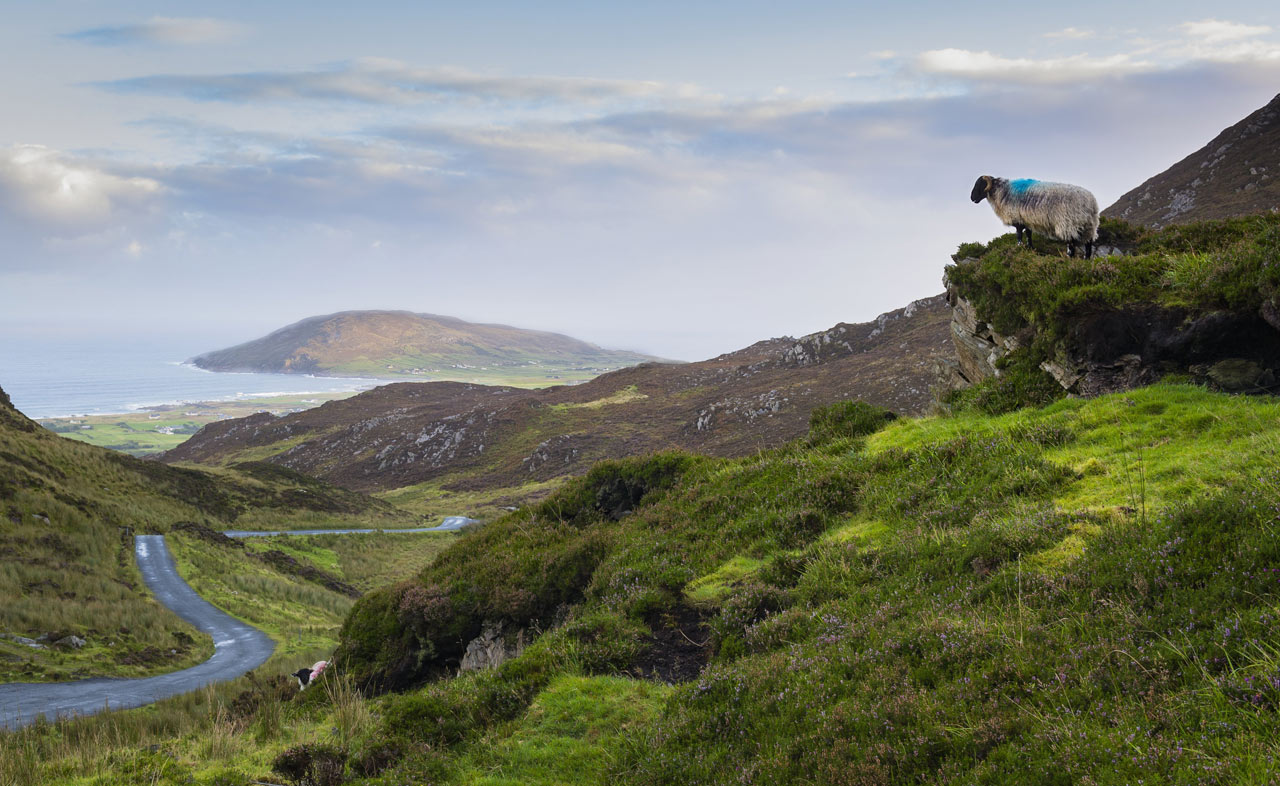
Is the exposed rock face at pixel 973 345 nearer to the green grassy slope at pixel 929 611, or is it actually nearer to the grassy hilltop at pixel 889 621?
the grassy hilltop at pixel 889 621

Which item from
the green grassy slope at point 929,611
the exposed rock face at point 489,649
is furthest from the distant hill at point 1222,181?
the exposed rock face at point 489,649

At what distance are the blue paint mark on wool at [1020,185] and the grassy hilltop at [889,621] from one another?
1849mm

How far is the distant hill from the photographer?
197ft

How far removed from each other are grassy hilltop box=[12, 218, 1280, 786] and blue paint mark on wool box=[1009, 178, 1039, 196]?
1849 millimetres

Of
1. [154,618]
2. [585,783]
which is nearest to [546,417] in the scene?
[154,618]

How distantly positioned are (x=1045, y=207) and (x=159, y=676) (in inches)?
1164

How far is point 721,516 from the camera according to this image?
45.9 feet

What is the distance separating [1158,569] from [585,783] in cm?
617

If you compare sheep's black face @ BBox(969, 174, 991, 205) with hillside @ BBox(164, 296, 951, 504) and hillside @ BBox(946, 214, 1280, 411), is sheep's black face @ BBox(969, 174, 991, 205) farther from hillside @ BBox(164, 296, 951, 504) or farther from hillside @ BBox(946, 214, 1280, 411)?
hillside @ BBox(164, 296, 951, 504)

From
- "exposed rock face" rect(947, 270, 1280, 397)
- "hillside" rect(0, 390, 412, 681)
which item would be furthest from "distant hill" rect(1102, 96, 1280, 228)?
"hillside" rect(0, 390, 412, 681)

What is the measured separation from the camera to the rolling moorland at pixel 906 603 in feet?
17.2

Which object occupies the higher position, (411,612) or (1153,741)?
(1153,741)

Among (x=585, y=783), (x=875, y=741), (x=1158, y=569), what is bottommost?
(x=585, y=783)

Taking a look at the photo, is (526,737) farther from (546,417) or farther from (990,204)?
(546,417)
